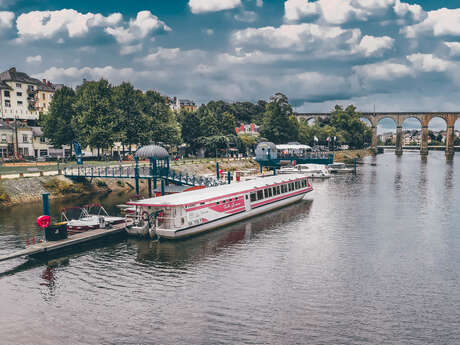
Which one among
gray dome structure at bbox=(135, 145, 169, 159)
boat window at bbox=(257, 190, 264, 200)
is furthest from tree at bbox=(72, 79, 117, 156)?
boat window at bbox=(257, 190, 264, 200)

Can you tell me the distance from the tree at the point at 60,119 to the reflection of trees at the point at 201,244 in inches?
2494

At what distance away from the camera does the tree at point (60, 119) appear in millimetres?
90688

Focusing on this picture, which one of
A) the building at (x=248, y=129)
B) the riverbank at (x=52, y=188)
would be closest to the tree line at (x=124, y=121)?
the riverbank at (x=52, y=188)

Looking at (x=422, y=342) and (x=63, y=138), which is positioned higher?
(x=63, y=138)

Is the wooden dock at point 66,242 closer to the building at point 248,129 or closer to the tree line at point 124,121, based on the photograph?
the tree line at point 124,121

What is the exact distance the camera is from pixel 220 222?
3988cm

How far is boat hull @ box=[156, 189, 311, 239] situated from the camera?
34.6 m

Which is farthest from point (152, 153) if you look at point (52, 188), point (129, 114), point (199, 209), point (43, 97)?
point (43, 97)

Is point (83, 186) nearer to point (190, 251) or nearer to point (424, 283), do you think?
point (190, 251)

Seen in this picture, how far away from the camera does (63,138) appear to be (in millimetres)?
91688

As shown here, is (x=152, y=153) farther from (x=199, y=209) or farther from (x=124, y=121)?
(x=124, y=121)

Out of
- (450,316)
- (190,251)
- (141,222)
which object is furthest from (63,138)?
(450,316)

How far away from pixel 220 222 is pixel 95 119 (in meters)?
54.3

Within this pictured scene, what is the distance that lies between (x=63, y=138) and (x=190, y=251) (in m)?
71.0
